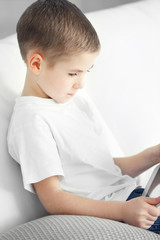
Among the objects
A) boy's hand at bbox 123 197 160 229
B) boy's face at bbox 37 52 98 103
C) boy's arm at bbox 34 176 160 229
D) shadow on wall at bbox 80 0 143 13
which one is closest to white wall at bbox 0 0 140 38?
shadow on wall at bbox 80 0 143 13

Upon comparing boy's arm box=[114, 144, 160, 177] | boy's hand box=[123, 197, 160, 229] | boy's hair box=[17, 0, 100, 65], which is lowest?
boy's hand box=[123, 197, 160, 229]

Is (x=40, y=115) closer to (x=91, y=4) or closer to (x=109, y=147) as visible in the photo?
(x=109, y=147)

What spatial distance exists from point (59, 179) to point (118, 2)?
167 centimetres

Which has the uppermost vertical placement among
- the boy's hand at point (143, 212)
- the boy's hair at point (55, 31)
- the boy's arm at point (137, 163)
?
the boy's hair at point (55, 31)

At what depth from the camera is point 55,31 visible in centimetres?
113

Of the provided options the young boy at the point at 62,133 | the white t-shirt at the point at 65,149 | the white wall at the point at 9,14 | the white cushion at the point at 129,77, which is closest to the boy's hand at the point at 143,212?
the young boy at the point at 62,133

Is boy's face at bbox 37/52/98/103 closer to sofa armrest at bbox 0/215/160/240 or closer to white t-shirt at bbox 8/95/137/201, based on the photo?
white t-shirt at bbox 8/95/137/201

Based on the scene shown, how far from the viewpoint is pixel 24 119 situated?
1143 mm

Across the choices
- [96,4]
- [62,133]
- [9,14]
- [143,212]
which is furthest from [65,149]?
[96,4]

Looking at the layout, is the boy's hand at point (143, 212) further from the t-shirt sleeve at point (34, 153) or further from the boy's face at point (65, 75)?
the boy's face at point (65, 75)

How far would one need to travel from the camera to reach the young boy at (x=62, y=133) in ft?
3.62

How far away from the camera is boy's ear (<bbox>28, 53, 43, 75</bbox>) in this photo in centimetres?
115

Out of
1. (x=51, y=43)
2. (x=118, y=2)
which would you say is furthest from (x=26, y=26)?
(x=118, y=2)

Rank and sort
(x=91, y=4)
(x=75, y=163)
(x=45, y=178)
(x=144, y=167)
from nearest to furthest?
1. (x=45, y=178)
2. (x=75, y=163)
3. (x=144, y=167)
4. (x=91, y=4)
